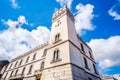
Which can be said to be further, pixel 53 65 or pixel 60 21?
pixel 60 21

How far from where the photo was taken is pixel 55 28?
15.6 meters

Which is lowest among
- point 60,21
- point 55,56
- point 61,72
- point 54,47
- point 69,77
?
point 69,77

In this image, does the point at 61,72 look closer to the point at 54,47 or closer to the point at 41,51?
the point at 54,47

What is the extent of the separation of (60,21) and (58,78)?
29.7ft

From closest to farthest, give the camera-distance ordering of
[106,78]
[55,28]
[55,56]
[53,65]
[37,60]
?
[53,65], [55,56], [55,28], [37,60], [106,78]

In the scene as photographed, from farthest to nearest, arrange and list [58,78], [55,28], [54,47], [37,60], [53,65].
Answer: [37,60] → [55,28] → [54,47] → [53,65] → [58,78]

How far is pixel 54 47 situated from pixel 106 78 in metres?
19.2

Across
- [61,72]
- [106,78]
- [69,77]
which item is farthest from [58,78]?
[106,78]

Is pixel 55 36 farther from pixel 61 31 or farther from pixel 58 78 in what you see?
pixel 58 78

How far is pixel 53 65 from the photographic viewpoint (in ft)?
37.5

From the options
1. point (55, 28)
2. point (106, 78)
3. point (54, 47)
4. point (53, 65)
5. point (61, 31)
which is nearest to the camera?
point (53, 65)

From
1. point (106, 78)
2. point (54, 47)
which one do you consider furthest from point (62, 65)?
point (106, 78)

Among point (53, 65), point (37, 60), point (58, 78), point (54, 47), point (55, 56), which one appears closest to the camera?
point (58, 78)

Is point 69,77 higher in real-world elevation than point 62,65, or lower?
lower
